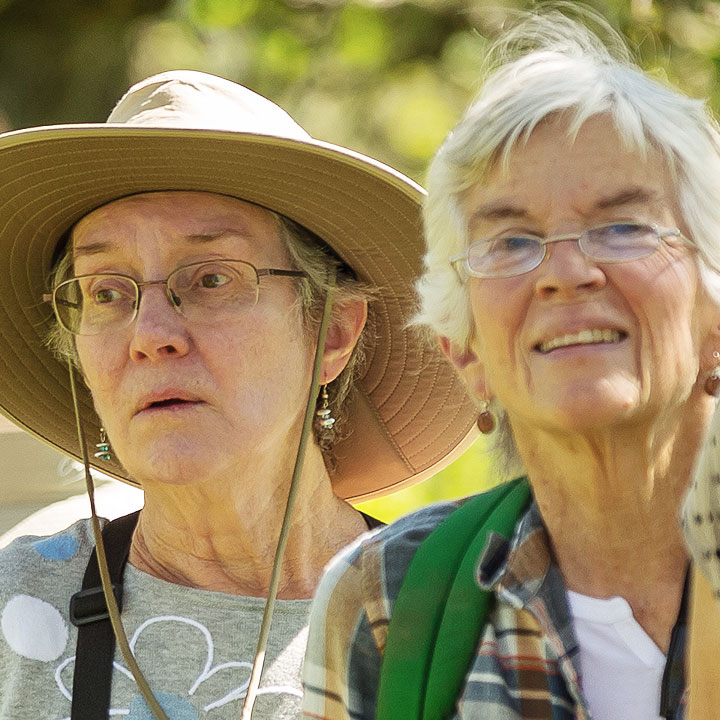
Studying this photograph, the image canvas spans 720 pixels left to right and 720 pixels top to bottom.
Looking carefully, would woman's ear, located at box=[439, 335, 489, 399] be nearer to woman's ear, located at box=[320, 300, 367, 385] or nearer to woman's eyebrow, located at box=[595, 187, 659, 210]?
woman's eyebrow, located at box=[595, 187, 659, 210]

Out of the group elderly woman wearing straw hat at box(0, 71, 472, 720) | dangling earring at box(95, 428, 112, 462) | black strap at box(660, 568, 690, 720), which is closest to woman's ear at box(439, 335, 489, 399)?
black strap at box(660, 568, 690, 720)

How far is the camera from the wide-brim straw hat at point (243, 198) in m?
2.88

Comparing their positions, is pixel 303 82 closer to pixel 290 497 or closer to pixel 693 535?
pixel 290 497

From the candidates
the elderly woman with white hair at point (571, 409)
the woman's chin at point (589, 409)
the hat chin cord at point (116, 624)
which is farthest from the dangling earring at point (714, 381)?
the hat chin cord at point (116, 624)

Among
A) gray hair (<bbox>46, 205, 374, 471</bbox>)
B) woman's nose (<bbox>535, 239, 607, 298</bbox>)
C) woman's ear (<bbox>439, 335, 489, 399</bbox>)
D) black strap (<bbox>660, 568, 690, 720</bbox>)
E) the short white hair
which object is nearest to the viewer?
black strap (<bbox>660, 568, 690, 720</bbox>)

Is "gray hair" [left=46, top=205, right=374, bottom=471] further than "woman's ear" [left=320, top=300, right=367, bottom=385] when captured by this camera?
No

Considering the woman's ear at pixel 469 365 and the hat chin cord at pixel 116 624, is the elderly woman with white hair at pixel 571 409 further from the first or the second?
the hat chin cord at pixel 116 624

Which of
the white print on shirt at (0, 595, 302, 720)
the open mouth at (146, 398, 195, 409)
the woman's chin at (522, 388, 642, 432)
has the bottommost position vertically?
the white print on shirt at (0, 595, 302, 720)

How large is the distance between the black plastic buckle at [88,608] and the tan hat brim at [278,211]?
1.93 feet

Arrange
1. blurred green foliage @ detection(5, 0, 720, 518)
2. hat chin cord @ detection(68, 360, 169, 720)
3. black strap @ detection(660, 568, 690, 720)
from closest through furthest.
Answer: black strap @ detection(660, 568, 690, 720) → hat chin cord @ detection(68, 360, 169, 720) → blurred green foliage @ detection(5, 0, 720, 518)

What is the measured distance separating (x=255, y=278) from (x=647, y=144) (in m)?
1.07

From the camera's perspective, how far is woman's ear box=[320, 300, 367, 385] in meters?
3.17

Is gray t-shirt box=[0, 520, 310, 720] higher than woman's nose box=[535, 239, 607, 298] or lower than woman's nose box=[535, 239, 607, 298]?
lower

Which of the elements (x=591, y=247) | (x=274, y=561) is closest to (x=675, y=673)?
(x=591, y=247)
